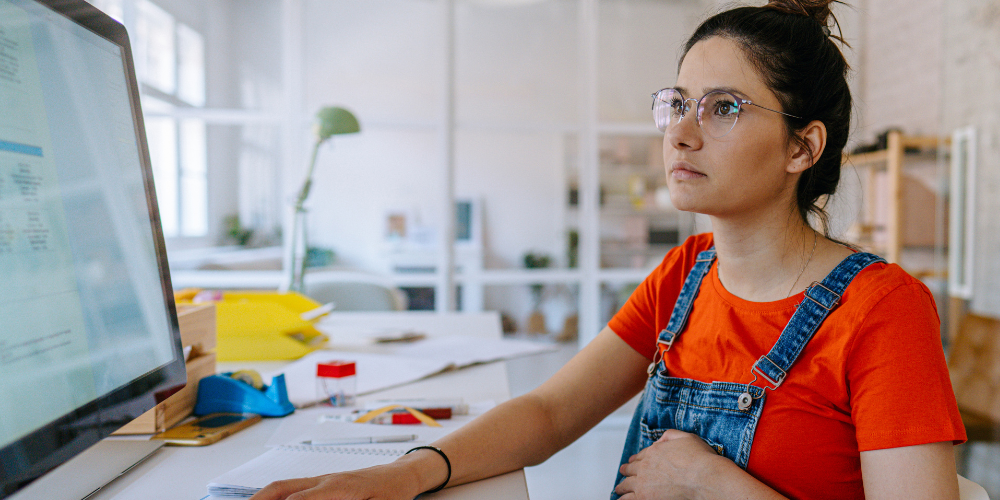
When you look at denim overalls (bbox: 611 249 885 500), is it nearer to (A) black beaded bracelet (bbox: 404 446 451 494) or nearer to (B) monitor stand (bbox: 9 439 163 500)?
(A) black beaded bracelet (bbox: 404 446 451 494)

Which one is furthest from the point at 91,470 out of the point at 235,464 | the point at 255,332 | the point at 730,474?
the point at 730,474

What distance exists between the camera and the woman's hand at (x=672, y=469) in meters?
0.78

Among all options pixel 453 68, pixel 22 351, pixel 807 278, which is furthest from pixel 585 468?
pixel 22 351

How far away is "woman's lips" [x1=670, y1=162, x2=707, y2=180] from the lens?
0.87 metres

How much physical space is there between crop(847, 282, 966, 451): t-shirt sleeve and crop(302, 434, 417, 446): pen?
57 centimetres

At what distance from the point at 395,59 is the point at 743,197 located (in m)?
2.98

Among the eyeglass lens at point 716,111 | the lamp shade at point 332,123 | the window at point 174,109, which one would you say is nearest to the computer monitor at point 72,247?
the eyeglass lens at point 716,111

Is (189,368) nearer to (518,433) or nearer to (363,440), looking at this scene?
(363,440)

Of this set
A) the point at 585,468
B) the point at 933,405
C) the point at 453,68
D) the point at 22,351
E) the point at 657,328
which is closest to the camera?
the point at 22,351

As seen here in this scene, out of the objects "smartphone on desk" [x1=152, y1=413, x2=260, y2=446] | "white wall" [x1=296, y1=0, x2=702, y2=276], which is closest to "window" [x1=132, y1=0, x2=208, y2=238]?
"white wall" [x1=296, y1=0, x2=702, y2=276]

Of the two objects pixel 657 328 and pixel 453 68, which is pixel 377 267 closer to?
pixel 453 68

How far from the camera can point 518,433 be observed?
2.83 ft

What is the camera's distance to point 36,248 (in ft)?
1.60

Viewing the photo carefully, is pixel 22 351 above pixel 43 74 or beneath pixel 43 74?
beneath
